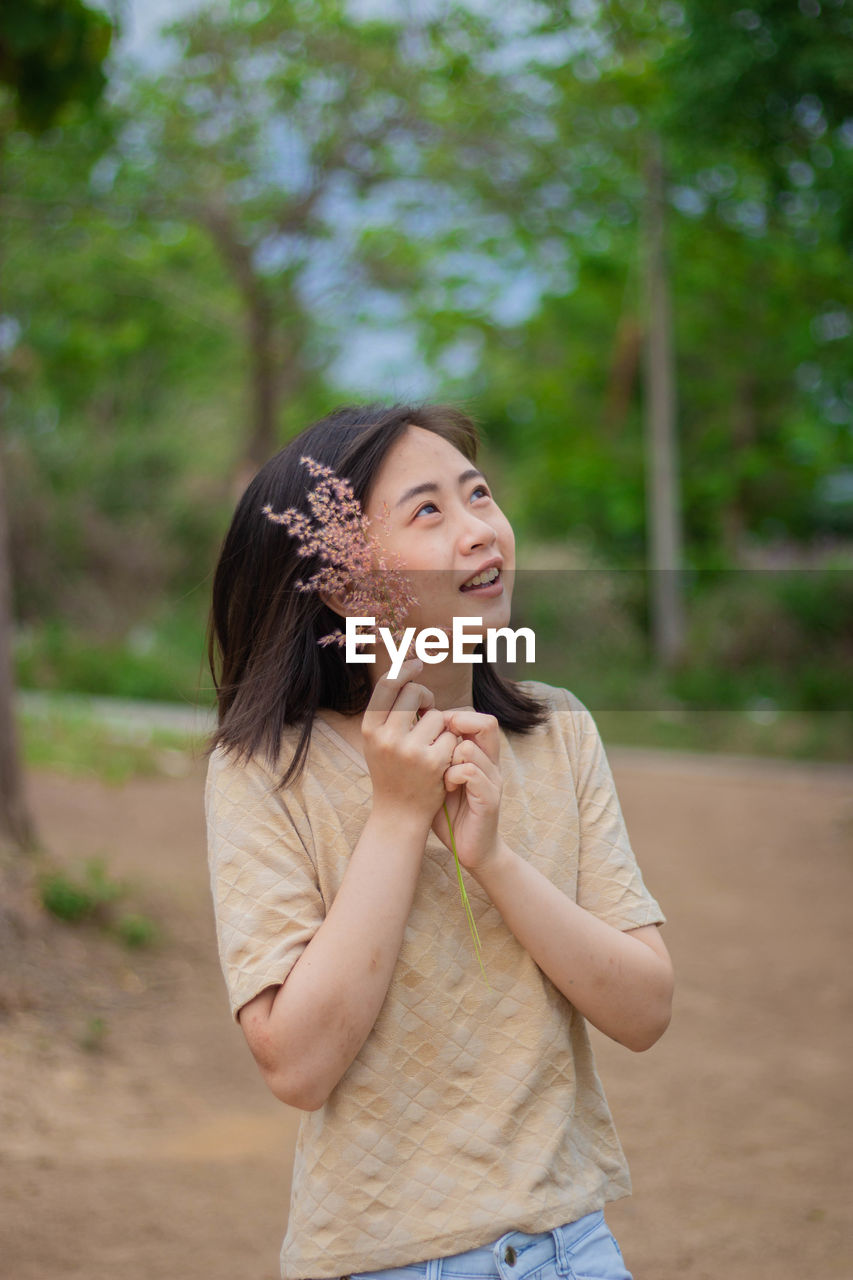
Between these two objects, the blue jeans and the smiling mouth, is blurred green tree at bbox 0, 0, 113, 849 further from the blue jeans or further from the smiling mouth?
the blue jeans

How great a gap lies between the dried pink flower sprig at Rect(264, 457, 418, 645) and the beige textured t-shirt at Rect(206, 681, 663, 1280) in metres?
0.23

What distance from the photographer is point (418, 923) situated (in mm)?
1593

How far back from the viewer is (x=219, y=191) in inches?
465

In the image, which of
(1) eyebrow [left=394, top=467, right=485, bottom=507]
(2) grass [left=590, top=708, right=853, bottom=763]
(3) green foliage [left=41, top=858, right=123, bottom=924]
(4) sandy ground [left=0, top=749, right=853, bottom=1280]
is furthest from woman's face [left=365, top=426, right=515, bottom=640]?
(2) grass [left=590, top=708, right=853, bottom=763]

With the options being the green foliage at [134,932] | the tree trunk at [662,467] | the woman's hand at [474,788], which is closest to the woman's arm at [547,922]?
the woman's hand at [474,788]

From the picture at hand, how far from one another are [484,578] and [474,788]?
276 mm

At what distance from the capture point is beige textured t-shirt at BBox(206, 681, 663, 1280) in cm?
152

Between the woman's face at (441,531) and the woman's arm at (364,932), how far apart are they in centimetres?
13

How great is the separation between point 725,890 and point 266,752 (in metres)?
6.64

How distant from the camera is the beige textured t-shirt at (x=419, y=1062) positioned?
1.52m

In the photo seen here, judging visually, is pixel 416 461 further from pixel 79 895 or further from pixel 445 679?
pixel 79 895

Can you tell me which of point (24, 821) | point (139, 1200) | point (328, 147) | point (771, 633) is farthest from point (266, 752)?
point (771, 633)

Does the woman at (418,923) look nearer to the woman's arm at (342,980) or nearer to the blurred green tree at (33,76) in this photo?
the woman's arm at (342,980)

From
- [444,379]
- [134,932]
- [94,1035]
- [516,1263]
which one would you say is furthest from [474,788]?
[444,379]
